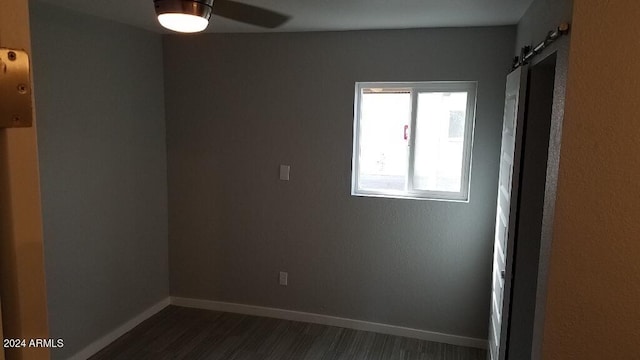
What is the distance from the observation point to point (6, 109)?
402 millimetres

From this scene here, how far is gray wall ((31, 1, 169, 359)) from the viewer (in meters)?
2.65

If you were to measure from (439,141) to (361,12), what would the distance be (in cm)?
115

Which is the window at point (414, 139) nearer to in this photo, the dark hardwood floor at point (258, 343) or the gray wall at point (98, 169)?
the dark hardwood floor at point (258, 343)

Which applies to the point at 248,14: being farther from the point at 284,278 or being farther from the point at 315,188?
the point at 284,278

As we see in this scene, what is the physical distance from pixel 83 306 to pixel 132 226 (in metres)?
0.69

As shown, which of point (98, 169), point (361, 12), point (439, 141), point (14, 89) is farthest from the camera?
point (439, 141)

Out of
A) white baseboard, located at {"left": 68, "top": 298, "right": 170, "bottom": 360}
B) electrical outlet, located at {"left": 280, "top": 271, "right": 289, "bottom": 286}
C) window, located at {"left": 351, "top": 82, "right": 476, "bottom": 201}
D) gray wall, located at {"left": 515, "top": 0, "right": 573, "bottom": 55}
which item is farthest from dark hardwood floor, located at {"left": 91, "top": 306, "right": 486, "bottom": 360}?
gray wall, located at {"left": 515, "top": 0, "right": 573, "bottom": 55}

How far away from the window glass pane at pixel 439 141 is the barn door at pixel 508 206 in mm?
624

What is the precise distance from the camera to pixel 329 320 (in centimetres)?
357

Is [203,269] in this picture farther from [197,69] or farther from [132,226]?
[197,69]

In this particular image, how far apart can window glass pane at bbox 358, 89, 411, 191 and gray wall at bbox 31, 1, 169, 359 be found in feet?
5.69

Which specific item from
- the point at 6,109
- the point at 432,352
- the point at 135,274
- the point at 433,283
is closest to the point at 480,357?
the point at 432,352

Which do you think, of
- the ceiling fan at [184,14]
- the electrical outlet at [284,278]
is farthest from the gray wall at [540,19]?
the electrical outlet at [284,278]

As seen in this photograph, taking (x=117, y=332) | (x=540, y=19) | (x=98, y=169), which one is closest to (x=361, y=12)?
(x=540, y=19)
